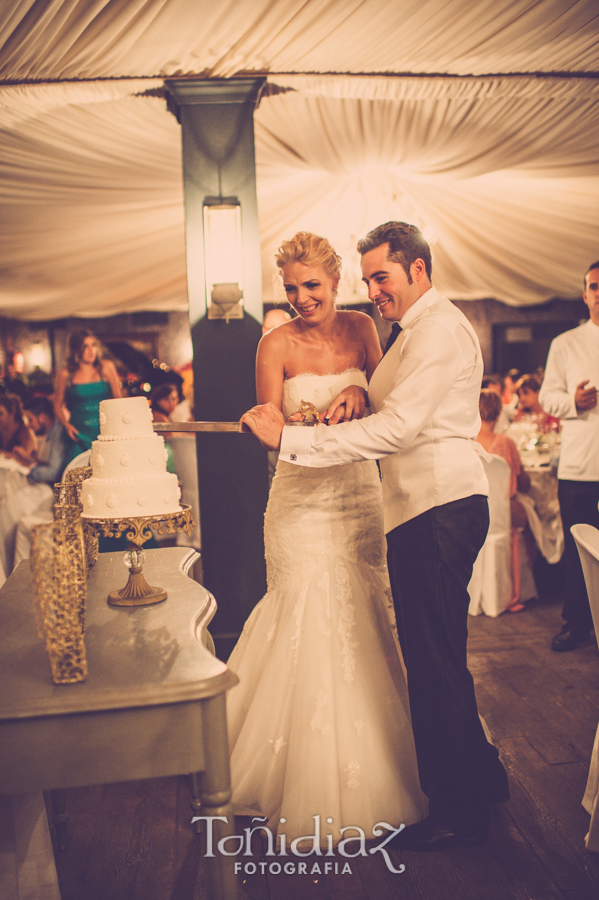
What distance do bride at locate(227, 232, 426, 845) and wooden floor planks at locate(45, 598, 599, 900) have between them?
15 centimetres

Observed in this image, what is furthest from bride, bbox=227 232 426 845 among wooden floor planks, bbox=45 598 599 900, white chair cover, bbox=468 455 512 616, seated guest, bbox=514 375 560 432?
seated guest, bbox=514 375 560 432

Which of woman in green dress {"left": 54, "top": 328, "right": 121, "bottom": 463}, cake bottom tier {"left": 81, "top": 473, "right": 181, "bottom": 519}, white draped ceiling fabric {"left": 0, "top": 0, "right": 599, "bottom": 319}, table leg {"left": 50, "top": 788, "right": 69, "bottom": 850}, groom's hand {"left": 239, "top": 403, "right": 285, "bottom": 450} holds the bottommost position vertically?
table leg {"left": 50, "top": 788, "right": 69, "bottom": 850}

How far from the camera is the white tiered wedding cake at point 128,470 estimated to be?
145cm

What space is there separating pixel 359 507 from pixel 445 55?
1990mm

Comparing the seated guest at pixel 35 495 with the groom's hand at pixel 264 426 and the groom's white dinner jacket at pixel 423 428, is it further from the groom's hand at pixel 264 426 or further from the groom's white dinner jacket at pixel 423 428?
the groom's white dinner jacket at pixel 423 428

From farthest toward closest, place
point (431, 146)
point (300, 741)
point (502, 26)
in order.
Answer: point (431, 146)
point (502, 26)
point (300, 741)

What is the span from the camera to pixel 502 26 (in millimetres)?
2576

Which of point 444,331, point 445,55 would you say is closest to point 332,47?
point 445,55

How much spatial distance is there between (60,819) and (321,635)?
90cm

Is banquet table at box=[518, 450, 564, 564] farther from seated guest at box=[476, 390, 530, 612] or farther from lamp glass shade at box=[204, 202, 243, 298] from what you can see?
lamp glass shade at box=[204, 202, 243, 298]

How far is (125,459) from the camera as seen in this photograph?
1.48 metres

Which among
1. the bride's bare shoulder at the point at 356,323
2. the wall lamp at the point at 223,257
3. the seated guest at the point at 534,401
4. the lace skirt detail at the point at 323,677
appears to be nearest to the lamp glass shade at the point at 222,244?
the wall lamp at the point at 223,257

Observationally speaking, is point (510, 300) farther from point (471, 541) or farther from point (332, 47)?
point (471, 541)

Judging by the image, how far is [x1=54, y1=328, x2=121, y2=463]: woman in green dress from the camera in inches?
155
